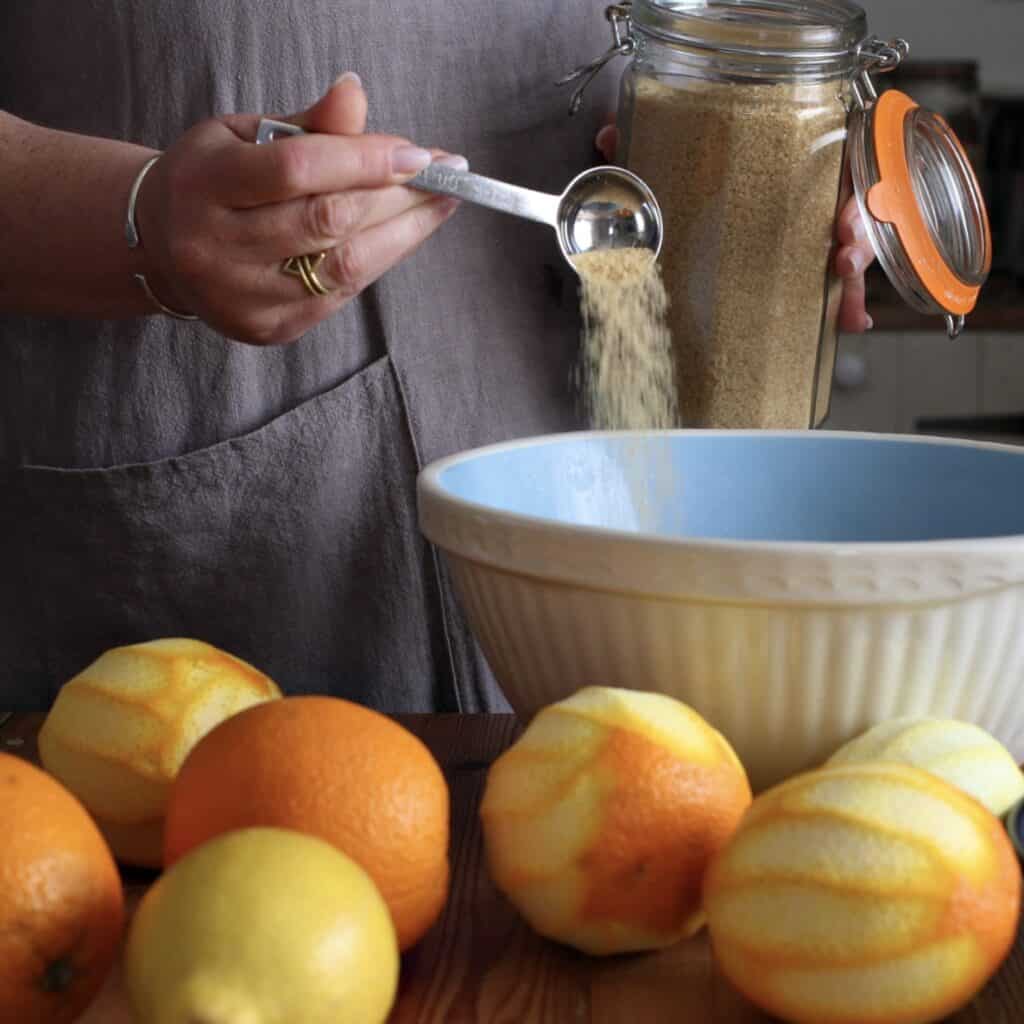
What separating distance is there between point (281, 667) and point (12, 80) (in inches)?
15.5

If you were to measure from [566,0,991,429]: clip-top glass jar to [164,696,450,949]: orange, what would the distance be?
18.1 inches

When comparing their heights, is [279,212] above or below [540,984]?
above

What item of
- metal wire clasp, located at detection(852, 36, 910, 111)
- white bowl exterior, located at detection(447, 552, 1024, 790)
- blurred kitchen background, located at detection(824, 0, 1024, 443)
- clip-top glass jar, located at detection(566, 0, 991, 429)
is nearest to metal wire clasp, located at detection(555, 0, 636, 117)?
clip-top glass jar, located at detection(566, 0, 991, 429)

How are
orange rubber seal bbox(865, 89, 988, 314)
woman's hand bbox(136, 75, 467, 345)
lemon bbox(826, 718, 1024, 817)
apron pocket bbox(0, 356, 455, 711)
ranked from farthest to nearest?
apron pocket bbox(0, 356, 455, 711) → orange rubber seal bbox(865, 89, 988, 314) → woman's hand bbox(136, 75, 467, 345) → lemon bbox(826, 718, 1024, 817)

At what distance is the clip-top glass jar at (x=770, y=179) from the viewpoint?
0.85 meters

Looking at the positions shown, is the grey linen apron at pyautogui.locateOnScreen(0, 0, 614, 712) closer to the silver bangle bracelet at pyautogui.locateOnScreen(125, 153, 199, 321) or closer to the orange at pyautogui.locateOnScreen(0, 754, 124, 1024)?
the silver bangle bracelet at pyautogui.locateOnScreen(125, 153, 199, 321)

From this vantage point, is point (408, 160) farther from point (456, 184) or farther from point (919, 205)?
point (919, 205)

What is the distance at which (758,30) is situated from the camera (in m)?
0.85

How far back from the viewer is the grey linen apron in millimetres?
900

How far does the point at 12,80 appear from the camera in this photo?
0.92 metres

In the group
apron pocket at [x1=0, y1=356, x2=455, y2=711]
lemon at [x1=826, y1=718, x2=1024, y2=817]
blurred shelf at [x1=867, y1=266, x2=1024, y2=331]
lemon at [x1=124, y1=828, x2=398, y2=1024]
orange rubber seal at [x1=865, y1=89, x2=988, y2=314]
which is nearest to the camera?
lemon at [x1=124, y1=828, x2=398, y2=1024]

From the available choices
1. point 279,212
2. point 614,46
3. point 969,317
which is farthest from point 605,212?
point 969,317

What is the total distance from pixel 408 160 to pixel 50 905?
388 millimetres

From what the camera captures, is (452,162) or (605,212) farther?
(605,212)
